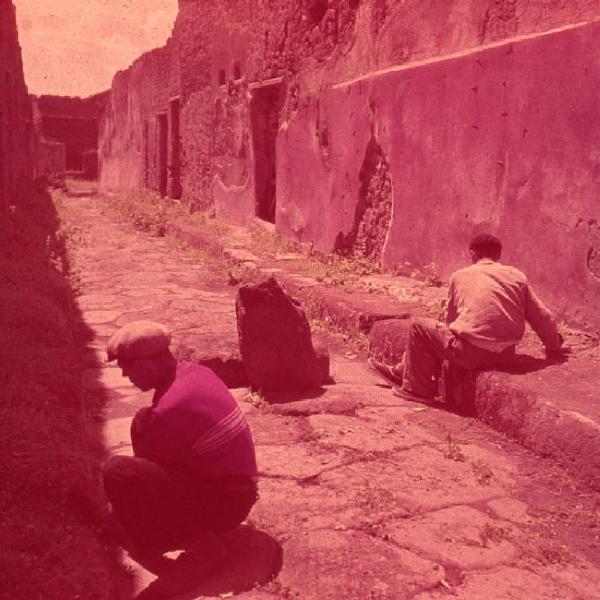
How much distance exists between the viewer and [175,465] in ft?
8.43

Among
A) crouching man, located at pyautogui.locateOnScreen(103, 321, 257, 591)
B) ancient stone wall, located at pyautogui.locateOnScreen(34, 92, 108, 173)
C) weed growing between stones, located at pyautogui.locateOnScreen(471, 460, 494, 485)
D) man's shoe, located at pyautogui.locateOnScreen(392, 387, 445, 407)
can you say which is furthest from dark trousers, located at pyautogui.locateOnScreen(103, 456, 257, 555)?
ancient stone wall, located at pyautogui.locateOnScreen(34, 92, 108, 173)

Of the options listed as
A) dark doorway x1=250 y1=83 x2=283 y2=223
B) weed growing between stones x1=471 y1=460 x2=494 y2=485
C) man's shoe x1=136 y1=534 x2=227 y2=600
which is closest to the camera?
man's shoe x1=136 y1=534 x2=227 y2=600

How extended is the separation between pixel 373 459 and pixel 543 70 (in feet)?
9.81

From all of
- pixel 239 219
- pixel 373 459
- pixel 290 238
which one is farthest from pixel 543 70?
pixel 239 219

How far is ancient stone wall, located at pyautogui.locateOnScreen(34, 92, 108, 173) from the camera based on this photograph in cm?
2893

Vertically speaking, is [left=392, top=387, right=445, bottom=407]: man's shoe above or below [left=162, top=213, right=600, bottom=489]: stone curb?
below

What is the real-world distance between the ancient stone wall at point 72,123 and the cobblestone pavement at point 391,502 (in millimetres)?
25104

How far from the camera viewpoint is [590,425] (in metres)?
3.38

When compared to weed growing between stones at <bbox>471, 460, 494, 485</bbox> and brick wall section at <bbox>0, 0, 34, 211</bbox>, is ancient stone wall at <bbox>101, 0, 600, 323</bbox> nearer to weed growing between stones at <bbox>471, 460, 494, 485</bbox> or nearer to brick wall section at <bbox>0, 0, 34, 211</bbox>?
weed growing between stones at <bbox>471, 460, 494, 485</bbox>

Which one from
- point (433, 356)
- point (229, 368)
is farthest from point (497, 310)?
point (229, 368)

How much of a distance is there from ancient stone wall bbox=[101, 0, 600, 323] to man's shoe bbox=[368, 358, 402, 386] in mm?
1195

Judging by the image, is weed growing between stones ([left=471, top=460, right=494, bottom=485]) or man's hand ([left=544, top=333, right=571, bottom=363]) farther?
man's hand ([left=544, top=333, right=571, bottom=363])

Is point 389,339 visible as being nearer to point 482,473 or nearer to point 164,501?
point 482,473

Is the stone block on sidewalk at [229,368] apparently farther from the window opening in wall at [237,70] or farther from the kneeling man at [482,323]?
the window opening in wall at [237,70]
